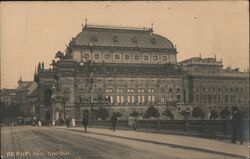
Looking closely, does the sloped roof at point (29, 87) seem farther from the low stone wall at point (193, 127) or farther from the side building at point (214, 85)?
the low stone wall at point (193, 127)

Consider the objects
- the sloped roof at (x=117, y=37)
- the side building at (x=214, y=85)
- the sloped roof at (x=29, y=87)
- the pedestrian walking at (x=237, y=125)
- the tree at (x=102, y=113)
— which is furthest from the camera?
the sloped roof at (x=29, y=87)

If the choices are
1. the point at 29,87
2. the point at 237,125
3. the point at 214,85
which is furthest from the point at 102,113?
the point at 29,87

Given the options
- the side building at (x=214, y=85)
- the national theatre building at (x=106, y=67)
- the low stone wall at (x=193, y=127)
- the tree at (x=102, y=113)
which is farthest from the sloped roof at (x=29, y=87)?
the low stone wall at (x=193, y=127)

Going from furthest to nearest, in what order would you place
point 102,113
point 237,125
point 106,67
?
point 106,67, point 102,113, point 237,125

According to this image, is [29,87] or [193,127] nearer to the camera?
[193,127]

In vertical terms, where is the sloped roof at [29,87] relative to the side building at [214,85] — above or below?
above

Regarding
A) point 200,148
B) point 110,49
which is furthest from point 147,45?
point 200,148

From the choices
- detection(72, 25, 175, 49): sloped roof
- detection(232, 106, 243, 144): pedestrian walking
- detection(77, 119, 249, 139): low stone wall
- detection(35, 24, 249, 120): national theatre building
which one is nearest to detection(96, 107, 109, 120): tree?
detection(35, 24, 249, 120): national theatre building

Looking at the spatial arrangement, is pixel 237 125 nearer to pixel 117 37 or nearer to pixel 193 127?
pixel 193 127

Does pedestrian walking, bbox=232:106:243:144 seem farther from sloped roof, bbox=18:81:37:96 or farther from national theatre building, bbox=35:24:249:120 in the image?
sloped roof, bbox=18:81:37:96

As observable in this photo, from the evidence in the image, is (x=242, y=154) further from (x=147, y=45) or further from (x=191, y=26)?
(x=147, y=45)
